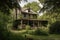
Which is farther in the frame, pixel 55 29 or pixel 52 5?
pixel 55 29

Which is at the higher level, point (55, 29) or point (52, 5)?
point (52, 5)

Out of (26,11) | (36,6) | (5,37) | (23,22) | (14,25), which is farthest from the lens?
(36,6)

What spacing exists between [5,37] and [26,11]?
60.2m

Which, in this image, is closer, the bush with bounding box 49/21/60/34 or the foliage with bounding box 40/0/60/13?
the foliage with bounding box 40/0/60/13

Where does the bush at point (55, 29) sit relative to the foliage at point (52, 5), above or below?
below

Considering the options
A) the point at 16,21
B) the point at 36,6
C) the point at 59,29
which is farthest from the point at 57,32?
the point at 36,6

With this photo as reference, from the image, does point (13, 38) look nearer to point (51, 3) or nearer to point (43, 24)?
point (51, 3)

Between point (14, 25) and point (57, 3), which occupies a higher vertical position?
point (57, 3)

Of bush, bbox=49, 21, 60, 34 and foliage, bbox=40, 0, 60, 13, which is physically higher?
foliage, bbox=40, 0, 60, 13

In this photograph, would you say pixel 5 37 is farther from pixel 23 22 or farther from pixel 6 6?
pixel 23 22

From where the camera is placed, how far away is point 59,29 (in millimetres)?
42156

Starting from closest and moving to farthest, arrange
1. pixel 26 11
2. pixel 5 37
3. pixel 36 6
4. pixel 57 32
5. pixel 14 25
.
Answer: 1. pixel 5 37
2. pixel 57 32
3. pixel 14 25
4. pixel 26 11
5. pixel 36 6

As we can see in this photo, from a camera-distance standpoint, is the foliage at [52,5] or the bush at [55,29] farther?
the bush at [55,29]

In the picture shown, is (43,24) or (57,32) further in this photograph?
(43,24)
